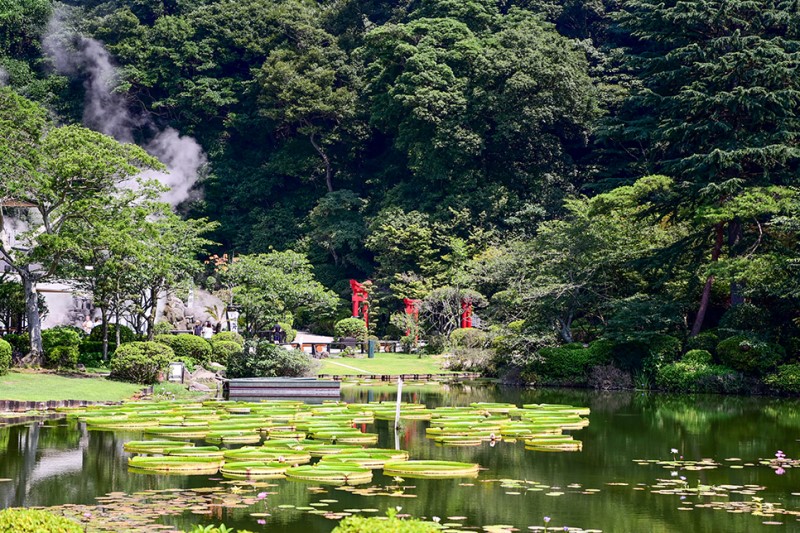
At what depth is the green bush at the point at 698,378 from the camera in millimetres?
35125

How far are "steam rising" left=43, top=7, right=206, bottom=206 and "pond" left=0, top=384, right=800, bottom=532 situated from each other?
1911 inches

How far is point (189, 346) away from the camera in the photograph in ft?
113

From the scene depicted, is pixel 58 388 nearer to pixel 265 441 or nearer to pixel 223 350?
pixel 223 350

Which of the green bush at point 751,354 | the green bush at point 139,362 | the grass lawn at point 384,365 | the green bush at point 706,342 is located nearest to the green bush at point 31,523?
the green bush at point 139,362

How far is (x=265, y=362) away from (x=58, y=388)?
30.3 feet

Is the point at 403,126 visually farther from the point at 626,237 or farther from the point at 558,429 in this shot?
the point at 558,429

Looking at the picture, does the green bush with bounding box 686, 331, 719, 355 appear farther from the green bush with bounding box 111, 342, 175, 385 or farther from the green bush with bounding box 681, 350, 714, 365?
the green bush with bounding box 111, 342, 175, 385

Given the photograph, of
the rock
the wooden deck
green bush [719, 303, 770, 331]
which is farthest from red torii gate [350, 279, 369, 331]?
the wooden deck

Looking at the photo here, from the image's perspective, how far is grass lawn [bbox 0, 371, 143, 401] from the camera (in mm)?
→ 25391

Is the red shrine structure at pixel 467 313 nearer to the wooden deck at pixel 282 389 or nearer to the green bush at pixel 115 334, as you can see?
the green bush at pixel 115 334

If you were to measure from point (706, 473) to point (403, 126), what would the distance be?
150 feet

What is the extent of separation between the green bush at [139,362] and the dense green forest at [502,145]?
1417cm

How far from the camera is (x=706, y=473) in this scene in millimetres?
17250

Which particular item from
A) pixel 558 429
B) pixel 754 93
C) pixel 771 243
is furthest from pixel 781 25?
pixel 558 429
